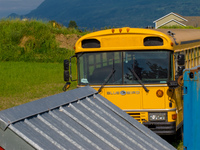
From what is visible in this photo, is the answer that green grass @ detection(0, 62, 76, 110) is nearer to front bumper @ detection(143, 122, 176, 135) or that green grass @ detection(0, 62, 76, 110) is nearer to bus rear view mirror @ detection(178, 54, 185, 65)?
front bumper @ detection(143, 122, 176, 135)

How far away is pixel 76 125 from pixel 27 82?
19.6 m

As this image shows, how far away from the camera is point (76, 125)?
18.7 ft

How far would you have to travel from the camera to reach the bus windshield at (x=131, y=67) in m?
10.6

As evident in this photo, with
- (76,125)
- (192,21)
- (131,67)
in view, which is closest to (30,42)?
(131,67)

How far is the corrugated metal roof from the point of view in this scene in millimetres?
5098

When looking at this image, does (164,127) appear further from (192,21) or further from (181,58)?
(192,21)

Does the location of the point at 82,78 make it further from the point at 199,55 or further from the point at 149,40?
the point at 199,55

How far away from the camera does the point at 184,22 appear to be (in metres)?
104

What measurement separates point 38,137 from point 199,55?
10590 mm

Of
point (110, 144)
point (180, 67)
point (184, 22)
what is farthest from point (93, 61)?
point (184, 22)

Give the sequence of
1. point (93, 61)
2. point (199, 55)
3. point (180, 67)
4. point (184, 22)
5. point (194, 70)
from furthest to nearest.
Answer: point (184, 22), point (199, 55), point (93, 61), point (180, 67), point (194, 70)

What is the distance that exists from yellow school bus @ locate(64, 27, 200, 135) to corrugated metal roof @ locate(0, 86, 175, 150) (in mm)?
4146

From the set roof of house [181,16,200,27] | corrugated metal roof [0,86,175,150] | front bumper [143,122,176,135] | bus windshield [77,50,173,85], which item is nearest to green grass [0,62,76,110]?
bus windshield [77,50,173,85]

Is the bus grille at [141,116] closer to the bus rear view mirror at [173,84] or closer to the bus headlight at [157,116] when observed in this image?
the bus headlight at [157,116]
